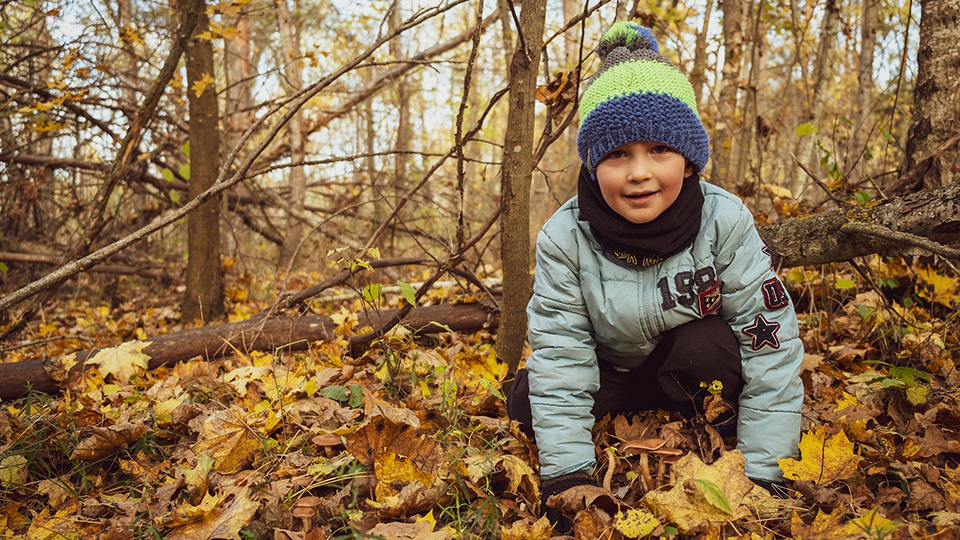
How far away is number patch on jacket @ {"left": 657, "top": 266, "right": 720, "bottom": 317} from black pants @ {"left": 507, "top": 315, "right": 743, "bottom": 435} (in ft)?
0.27

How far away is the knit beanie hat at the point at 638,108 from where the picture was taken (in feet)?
5.41

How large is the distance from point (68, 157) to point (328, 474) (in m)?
4.90

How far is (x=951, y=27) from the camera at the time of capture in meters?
2.52

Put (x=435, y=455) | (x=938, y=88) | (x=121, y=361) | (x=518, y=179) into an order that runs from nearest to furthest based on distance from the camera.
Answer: (x=435, y=455) → (x=518, y=179) → (x=938, y=88) → (x=121, y=361)

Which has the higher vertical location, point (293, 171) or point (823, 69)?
point (823, 69)

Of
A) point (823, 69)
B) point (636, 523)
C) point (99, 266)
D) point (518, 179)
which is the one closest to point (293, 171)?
point (99, 266)

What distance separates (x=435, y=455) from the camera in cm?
180

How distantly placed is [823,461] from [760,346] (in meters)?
0.34

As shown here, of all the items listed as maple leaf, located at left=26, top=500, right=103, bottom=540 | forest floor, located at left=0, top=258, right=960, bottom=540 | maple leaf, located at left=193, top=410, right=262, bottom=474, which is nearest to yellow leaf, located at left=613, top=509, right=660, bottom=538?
forest floor, located at left=0, top=258, right=960, bottom=540

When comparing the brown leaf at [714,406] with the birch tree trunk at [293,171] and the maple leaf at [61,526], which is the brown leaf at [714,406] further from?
the birch tree trunk at [293,171]

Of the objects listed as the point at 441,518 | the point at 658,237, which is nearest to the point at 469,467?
the point at 441,518

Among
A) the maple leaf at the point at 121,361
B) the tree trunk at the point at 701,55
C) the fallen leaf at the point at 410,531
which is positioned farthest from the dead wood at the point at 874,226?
the maple leaf at the point at 121,361

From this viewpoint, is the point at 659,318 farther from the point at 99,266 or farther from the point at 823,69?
the point at 99,266

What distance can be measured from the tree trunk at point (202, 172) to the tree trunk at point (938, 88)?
13.3 ft
